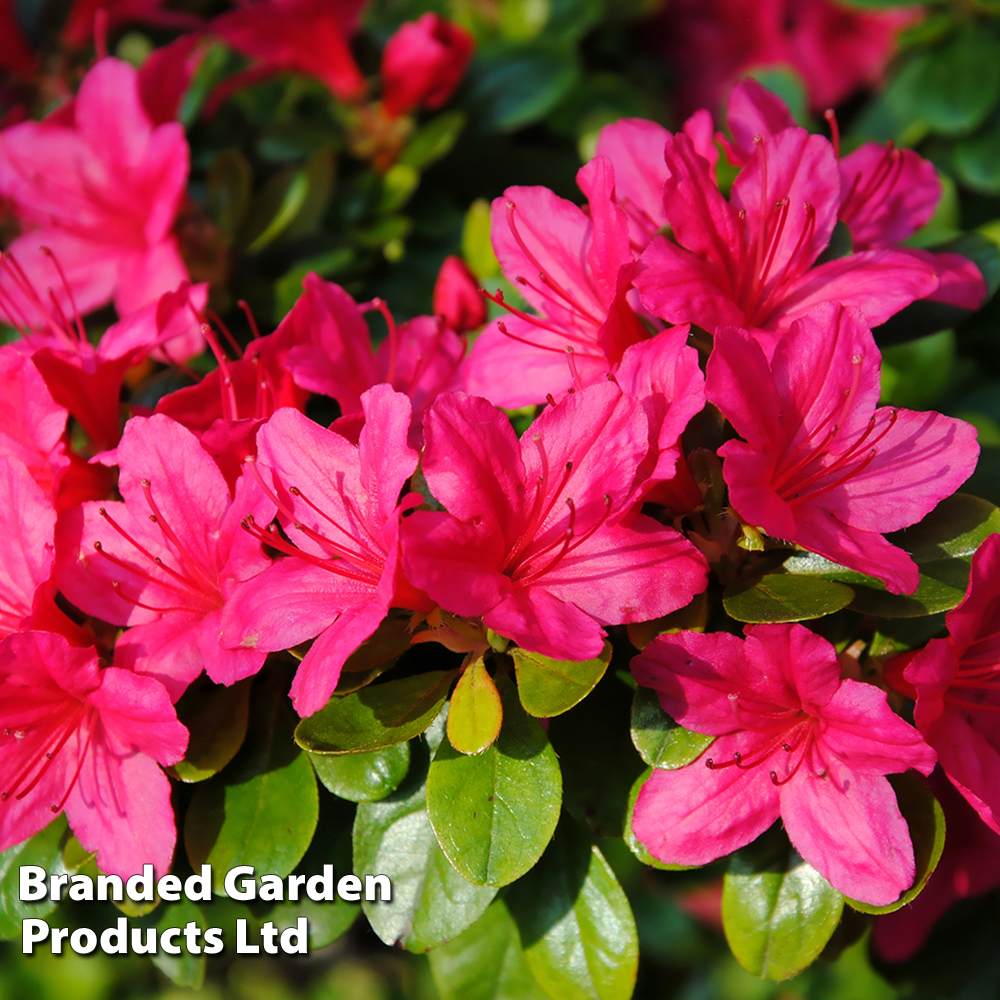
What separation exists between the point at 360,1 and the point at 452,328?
0.68m

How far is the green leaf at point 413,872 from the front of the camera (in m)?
0.88

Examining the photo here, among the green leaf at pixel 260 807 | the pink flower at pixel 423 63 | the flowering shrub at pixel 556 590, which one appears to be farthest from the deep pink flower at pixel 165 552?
the pink flower at pixel 423 63

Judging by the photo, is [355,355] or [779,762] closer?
[779,762]

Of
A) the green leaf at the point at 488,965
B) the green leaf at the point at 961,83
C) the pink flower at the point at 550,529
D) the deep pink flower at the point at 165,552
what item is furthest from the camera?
the green leaf at the point at 961,83

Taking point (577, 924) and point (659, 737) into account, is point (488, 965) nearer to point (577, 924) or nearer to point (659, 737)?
point (577, 924)

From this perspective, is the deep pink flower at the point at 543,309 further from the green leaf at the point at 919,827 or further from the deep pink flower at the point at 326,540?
the green leaf at the point at 919,827

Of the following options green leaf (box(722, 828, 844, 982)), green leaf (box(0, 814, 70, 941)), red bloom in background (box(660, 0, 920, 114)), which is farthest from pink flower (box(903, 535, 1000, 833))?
red bloom in background (box(660, 0, 920, 114))

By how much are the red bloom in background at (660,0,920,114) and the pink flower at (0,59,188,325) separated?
120 cm

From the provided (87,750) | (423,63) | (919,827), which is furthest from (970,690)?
(423,63)

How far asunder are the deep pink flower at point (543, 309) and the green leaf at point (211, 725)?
0.37 m

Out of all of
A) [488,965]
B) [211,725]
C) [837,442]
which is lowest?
[488,965]

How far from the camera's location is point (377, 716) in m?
0.82

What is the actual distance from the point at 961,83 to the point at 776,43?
58 cm

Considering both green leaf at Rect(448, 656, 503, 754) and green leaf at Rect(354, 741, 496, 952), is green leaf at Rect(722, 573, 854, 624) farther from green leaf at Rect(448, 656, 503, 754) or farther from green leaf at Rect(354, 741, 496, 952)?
green leaf at Rect(354, 741, 496, 952)
